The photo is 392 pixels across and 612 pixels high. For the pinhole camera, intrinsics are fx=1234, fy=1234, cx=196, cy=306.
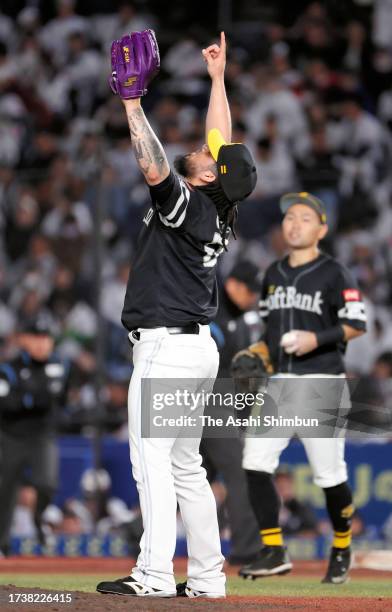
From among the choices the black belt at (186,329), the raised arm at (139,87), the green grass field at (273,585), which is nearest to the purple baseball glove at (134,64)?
the raised arm at (139,87)

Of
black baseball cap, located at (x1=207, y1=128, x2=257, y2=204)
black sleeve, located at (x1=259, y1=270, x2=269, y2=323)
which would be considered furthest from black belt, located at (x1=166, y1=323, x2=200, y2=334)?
black sleeve, located at (x1=259, y1=270, x2=269, y2=323)

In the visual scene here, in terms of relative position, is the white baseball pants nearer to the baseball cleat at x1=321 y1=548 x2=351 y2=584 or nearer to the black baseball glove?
the black baseball glove

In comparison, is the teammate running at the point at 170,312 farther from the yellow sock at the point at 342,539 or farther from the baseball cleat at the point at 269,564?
the yellow sock at the point at 342,539

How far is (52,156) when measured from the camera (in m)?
14.8

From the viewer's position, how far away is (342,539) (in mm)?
7168

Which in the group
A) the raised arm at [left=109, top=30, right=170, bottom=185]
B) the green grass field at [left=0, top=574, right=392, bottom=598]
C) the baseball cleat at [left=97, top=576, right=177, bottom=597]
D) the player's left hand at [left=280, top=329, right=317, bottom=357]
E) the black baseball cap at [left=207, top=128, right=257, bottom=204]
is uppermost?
the raised arm at [left=109, top=30, right=170, bottom=185]

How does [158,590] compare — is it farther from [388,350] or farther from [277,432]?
[388,350]

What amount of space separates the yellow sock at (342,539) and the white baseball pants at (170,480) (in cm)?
167

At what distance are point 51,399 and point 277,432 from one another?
3807mm

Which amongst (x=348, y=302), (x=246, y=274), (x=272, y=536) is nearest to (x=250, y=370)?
(x=348, y=302)

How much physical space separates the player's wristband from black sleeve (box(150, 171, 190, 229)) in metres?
1.78

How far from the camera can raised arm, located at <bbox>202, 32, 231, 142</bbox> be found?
607 cm

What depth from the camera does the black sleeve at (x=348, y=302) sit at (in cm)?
712

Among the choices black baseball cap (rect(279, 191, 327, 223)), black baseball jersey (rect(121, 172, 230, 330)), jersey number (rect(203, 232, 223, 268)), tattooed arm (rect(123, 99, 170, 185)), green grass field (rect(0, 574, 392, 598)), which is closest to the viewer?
tattooed arm (rect(123, 99, 170, 185))
